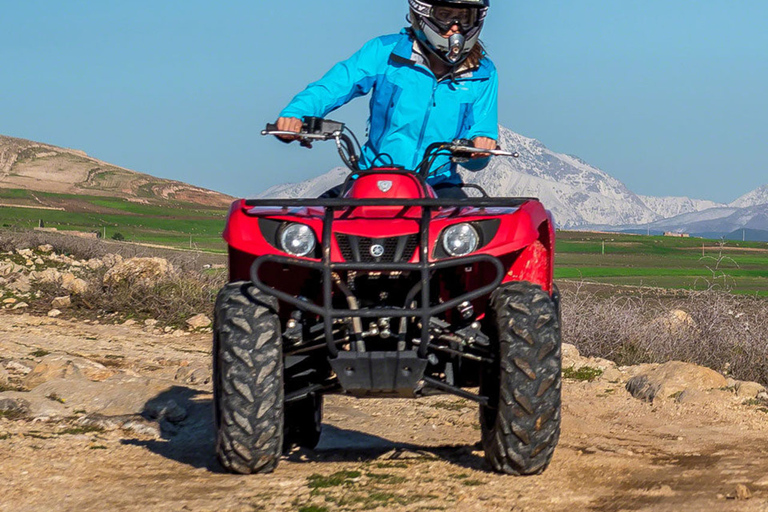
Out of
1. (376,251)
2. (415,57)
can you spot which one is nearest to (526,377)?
(376,251)

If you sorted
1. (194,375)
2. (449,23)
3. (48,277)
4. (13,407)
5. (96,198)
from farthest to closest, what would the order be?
(96,198)
(48,277)
(194,375)
(13,407)
(449,23)

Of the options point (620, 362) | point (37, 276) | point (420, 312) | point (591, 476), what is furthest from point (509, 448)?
point (37, 276)

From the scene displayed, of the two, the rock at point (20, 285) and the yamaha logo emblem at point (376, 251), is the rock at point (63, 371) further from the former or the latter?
the rock at point (20, 285)

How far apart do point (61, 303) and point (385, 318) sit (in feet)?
30.4

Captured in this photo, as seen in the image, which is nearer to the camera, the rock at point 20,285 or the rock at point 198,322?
the rock at point 198,322

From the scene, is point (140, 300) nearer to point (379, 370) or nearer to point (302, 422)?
point (302, 422)

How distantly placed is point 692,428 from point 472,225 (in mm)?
2904

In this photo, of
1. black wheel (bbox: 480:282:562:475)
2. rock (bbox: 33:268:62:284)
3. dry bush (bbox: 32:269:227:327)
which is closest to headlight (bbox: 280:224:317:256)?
black wheel (bbox: 480:282:562:475)

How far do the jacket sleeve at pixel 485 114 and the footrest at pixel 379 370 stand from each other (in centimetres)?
169

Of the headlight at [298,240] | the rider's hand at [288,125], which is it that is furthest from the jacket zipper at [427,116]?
the headlight at [298,240]

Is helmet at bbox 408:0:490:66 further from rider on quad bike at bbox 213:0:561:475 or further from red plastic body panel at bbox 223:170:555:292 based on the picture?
red plastic body panel at bbox 223:170:555:292

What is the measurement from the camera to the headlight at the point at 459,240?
5059 mm

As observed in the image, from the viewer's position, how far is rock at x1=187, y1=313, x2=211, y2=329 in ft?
41.0

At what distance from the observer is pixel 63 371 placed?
8.38 m
